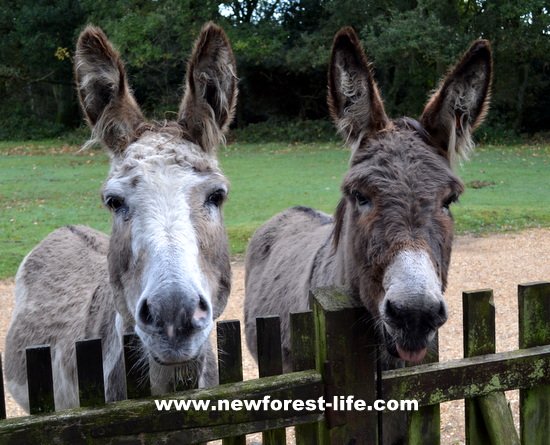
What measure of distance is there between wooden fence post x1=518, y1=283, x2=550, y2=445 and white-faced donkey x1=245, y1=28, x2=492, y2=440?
1.10 feet

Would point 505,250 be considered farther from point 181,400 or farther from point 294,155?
point 294,155

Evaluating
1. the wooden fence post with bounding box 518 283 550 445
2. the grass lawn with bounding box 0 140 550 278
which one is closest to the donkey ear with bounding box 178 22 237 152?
the wooden fence post with bounding box 518 283 550 445

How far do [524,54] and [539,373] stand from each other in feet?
86.6

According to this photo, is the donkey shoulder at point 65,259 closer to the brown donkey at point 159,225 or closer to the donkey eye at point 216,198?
the brown donkey at point 159,225

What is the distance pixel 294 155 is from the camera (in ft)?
74.5

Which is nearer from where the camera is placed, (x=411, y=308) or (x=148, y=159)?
(x=411, y=308)

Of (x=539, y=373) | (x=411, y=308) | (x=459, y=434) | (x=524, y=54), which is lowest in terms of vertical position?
(x=459, y=434)

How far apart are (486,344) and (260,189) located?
13.2m

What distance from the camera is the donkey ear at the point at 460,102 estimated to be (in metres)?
2.90

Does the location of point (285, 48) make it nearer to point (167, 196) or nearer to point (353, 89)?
point (353, 89)

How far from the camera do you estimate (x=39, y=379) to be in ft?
6.51

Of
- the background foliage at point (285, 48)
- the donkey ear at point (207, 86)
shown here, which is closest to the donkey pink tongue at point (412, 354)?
the donkey ear at point (207, 86)

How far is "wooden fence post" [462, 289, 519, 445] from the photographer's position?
231 cm

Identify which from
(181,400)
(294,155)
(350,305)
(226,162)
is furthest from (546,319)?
(294,155)
